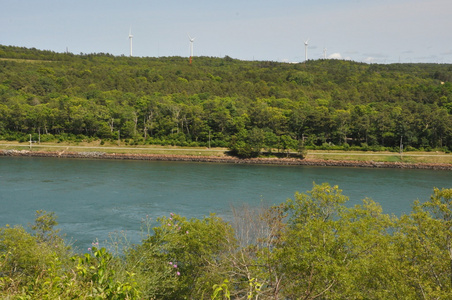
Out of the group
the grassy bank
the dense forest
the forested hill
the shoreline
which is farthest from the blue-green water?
the forested hill

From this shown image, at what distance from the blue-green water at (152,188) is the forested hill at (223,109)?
8.14m

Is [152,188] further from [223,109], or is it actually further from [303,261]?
[223,109]

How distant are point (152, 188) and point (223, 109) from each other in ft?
78.0

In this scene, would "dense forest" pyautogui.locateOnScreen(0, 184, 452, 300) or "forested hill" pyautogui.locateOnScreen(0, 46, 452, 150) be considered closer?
"dense forest" pyautogui.locateOnScreen(0, 184, 452, 300)

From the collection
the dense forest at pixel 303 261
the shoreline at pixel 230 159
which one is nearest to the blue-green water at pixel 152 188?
the shoreline at pixel 230 159

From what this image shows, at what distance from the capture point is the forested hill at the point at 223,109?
46.2 metres

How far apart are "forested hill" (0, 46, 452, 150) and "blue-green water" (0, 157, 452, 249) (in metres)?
8.14

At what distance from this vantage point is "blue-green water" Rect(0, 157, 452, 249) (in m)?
21.0

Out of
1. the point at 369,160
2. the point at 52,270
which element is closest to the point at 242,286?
the point at 52,270

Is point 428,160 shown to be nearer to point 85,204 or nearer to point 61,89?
point 85,204

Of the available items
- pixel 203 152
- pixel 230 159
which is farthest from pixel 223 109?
pixel 230 159

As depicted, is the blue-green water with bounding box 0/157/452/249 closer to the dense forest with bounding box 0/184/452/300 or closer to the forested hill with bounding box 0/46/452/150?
the dense forest with bounding box 0/184/452/300

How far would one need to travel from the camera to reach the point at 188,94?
62.5 metres

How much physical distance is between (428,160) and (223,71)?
161 feet
